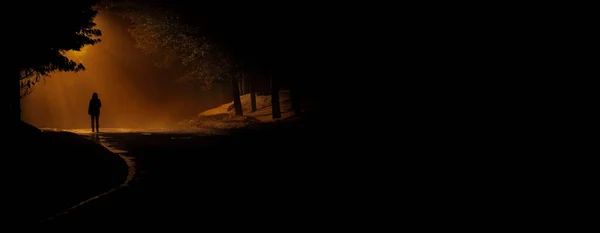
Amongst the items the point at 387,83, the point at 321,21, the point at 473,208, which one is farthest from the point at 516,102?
the point at 473,208

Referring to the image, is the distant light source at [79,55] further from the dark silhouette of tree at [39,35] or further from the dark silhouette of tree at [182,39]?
the dark silhouette of tree at [39,35]

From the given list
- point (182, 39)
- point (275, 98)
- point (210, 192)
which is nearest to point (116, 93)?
point (182, 39)

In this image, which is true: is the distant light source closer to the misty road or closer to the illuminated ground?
the illuminated ground

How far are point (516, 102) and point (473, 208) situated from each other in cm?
1491

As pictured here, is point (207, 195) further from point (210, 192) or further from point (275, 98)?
point (275, 98)

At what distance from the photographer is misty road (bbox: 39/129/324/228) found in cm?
664

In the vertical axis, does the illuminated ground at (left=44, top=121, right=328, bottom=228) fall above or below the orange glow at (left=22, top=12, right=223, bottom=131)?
below

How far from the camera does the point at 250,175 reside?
10.6 meters

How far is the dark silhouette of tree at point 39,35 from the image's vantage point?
48.4 ft

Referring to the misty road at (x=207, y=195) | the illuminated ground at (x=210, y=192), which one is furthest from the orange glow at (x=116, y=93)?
the misty road at (x=207, y=195)

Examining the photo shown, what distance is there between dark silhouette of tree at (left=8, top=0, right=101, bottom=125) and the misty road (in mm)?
3950

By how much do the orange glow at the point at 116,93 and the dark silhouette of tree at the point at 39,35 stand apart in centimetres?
4297

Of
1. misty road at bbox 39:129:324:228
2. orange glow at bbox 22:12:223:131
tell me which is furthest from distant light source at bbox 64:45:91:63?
misty road at bbox 39:129:324:228

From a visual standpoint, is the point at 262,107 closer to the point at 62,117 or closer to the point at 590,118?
the point at 590,118
